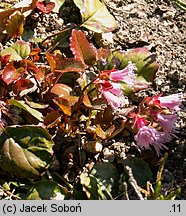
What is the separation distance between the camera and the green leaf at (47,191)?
2166 mm

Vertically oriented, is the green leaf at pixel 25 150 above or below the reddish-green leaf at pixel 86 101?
below

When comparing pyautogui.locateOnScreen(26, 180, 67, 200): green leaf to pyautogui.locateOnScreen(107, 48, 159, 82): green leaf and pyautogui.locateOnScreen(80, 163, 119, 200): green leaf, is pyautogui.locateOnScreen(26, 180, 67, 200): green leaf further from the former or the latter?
pyautogui.locateOnScreen(107, 48, 159, 82): green leaf

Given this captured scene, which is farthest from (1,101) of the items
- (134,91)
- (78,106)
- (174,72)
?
(174,72)

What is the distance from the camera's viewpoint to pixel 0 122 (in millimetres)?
2227

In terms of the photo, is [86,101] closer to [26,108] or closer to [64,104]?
[64,104]

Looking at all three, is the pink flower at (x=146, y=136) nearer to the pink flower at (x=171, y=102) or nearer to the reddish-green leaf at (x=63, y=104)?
the pink flower at (x=171, y=102)

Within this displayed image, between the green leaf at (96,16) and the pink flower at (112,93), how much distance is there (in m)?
0.36

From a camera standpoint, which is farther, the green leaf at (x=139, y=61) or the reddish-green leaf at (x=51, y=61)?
the green leaf at (x=139, y=61)

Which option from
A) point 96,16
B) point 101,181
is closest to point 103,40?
point 96,16

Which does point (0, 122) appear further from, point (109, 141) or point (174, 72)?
point (174, 72)

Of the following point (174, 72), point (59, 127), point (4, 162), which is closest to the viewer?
point (4, 162)

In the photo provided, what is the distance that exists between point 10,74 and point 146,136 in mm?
488

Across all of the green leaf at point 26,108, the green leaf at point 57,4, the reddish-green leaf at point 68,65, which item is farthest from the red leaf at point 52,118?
the green leaf at point 57,4

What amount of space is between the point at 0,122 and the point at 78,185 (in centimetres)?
33
